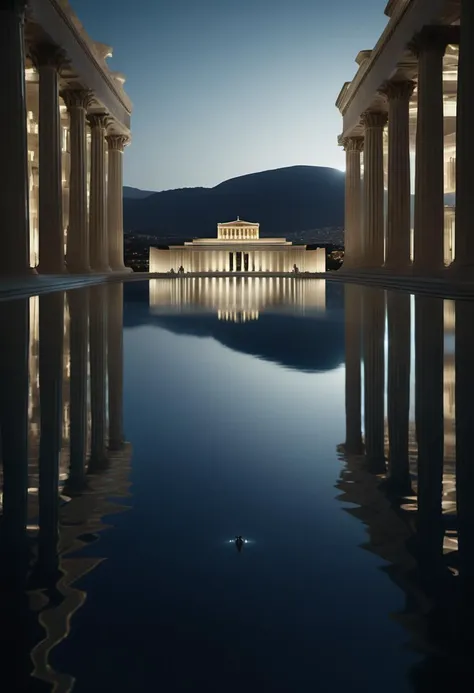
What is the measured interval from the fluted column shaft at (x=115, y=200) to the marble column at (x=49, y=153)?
63.2ft

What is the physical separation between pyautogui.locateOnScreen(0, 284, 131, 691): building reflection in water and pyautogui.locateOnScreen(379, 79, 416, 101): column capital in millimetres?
26348

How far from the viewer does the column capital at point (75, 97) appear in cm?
3359

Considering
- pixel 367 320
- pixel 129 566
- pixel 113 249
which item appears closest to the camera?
pixel 129 566

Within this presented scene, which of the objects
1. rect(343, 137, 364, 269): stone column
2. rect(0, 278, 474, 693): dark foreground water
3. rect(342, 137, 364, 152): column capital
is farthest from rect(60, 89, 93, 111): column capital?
rect(0, 278, 474, 693): dark foreground water

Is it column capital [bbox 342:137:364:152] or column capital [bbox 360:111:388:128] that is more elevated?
column capital [bbox 342:137:364:152]

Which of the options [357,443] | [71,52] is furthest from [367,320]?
[71,52]

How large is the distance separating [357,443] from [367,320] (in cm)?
829

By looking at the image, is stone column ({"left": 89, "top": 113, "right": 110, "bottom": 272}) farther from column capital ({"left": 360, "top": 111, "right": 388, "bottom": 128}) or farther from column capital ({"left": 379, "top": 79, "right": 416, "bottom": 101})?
column capital ({"left": 379, "top": 79, "right": 416, "bottom": 101})

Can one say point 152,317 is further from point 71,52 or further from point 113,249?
point 113,249

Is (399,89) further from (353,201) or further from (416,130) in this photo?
(353,201)

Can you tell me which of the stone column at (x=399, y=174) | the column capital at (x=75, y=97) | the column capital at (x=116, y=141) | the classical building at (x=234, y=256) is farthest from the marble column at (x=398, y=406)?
the classical building at (x=234, y=256)

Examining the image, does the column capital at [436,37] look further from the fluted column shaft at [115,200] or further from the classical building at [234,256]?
the classical building at [234,256]

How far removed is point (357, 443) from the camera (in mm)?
4738

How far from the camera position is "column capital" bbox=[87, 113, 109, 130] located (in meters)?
40.6
